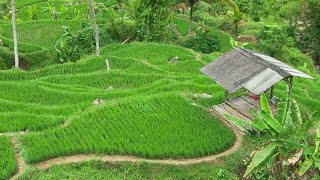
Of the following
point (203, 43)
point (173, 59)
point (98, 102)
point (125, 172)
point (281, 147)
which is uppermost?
point (281, 147)

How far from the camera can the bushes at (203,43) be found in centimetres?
1911

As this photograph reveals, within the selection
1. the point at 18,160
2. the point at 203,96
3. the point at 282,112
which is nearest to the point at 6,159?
the point at 18,160

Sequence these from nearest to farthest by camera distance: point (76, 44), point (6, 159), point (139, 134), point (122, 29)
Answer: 1. point (6, 159)
2. point (139, 134)
3. point (76, 44)
4. point (122, 29)

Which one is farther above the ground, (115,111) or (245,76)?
(245,76)

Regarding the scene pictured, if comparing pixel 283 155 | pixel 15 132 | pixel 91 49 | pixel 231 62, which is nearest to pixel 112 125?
pixel 15 132

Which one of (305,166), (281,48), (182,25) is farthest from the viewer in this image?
(182,25)

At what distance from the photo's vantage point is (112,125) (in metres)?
9.45

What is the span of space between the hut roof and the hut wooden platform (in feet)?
2.75

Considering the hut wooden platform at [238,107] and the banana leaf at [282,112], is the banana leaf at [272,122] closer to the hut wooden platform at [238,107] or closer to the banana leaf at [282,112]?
the banana leaf at [282,112]

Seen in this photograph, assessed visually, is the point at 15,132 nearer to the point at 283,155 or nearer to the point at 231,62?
the point at 231,62

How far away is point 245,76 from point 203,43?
10.3 metres

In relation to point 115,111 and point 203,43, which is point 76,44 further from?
point 115,111

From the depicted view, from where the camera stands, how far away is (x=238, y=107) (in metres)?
9.89

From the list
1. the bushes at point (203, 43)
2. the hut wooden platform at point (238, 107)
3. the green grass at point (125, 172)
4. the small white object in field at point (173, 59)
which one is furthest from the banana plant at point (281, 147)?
the bushes at point (203, 43)
